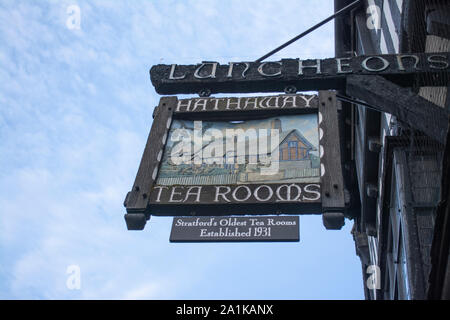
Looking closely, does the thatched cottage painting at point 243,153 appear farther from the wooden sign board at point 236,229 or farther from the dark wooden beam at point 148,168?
the wooden sign board at point 236,229

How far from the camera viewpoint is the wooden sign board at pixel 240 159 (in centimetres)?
764

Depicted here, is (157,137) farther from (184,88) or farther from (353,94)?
(353,94)

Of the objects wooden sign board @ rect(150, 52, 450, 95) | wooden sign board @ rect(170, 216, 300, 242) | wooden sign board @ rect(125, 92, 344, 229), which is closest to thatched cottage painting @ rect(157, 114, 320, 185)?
wooden sign board @ rect(125, 92, 344, 229)

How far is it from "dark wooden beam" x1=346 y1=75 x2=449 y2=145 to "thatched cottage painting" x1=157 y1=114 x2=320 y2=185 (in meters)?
1.34

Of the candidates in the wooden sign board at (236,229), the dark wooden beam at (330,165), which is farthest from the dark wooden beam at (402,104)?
the wooden sign board at (236,229)

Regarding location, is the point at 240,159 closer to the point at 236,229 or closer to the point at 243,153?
the point at 243,153

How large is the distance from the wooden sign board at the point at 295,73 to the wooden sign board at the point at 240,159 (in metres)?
1.03

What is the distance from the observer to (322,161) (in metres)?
8.07

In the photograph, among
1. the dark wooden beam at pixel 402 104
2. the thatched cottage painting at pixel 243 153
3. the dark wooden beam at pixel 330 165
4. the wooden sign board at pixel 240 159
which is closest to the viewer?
the dark wooden beam at pixel 402 104

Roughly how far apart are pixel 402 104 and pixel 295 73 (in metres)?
1.70

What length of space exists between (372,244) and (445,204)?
1193cm

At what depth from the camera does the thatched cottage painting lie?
8.16 metres

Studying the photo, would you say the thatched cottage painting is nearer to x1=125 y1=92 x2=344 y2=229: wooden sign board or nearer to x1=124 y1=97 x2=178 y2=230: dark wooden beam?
x1=125 y1=92 x2=344 y2=229: wooden sign board
